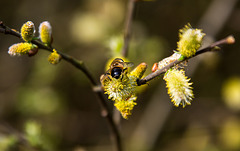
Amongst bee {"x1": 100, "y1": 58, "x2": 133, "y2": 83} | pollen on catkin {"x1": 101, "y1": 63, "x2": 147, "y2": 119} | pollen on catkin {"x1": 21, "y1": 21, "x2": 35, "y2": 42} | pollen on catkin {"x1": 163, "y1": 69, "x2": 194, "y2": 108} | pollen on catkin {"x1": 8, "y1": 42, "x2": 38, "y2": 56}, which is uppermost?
pollen on catkin {"x1": 21, "y1": 21, "x2": 35, "y2": 42}

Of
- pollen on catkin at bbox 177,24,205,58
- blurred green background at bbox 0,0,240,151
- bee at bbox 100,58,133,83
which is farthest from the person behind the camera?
blurred green background at bbox 0,0,240,151

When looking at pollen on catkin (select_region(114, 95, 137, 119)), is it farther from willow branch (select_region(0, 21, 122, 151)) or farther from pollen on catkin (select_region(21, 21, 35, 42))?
pollen on catkin (select_region(21, 21, 35, 42))

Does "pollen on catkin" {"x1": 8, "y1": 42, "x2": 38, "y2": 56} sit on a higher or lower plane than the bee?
higher

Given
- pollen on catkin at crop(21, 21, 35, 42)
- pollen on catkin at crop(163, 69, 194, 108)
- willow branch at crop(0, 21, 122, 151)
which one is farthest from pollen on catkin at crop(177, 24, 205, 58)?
pollen on catkin at crop(21, 21, 35, 42)

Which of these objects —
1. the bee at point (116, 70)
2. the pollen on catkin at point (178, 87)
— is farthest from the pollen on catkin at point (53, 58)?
the pollen on catkin at point (178, 87)

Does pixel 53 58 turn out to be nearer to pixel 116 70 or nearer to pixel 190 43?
pixel 116 70

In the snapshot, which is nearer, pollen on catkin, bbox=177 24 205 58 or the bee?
pollen on catkin, bbox=177 24 205 58

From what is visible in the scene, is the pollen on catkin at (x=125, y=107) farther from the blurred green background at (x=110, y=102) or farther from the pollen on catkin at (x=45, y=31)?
the blurred green background at (x=110, y=102)
